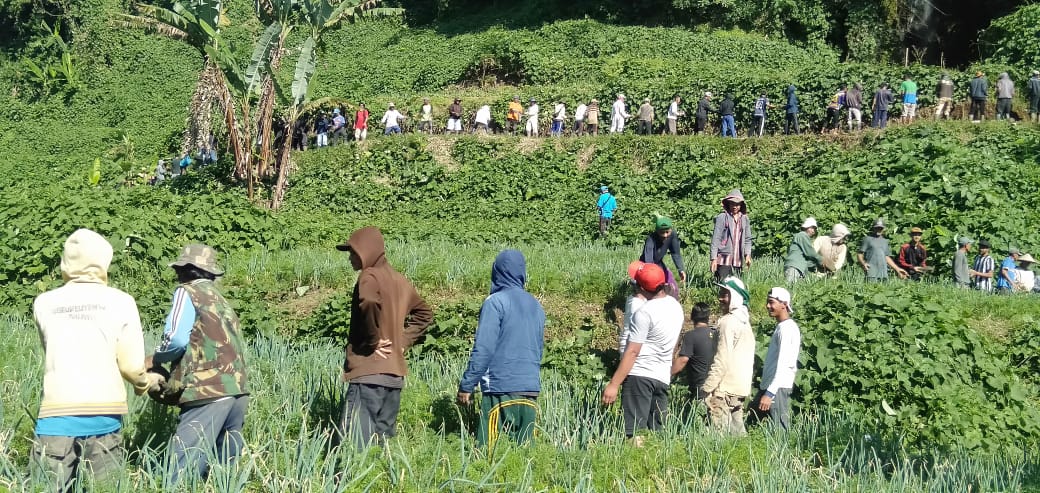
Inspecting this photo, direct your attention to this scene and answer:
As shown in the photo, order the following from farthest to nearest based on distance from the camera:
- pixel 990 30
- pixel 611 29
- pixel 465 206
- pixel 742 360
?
pixel 611 29 → pixel 990 30 → pixel 465 206 → pixel 742 360

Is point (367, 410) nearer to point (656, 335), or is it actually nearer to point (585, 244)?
point (656, 335)

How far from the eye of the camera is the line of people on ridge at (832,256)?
11.1 meters

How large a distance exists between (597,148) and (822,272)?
9877mm

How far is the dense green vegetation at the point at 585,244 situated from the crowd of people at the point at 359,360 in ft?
0.83

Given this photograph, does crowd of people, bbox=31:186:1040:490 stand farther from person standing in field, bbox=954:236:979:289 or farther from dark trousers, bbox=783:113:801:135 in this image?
dark trousers, bbox=783:113:801:135

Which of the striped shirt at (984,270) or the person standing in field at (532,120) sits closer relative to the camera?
the striped shirt at (984,270)

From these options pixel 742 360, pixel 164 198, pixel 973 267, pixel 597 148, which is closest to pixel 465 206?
pixel 597 148

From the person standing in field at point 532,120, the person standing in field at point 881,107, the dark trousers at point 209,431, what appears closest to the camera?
the dark trousers at point 209,431

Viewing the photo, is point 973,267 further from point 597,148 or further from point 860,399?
point 597,148

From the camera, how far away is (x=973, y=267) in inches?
546

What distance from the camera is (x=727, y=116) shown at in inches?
861

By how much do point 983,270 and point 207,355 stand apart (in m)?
11.7

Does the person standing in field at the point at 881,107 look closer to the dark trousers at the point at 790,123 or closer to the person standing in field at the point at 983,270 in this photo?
the dark trousers at the point at 790,123

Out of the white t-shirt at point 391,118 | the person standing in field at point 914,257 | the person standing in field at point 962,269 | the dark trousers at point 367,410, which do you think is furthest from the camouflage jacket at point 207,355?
the white t-shirt at point 391,118
